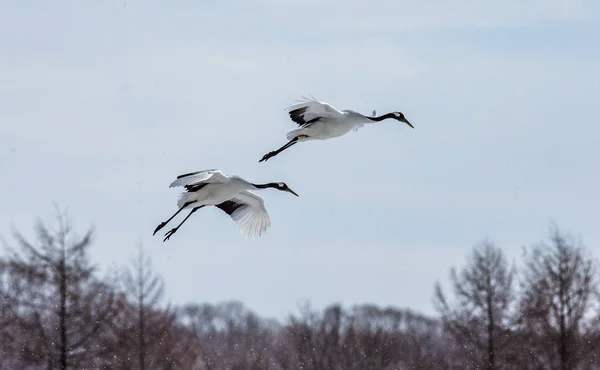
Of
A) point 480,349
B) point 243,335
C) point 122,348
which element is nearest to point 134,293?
point 122,348

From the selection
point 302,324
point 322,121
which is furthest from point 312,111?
point 302,324

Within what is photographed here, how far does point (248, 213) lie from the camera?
27547 millimetres

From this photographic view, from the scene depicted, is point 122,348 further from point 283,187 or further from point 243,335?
point 243,335

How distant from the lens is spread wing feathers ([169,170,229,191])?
23953mm

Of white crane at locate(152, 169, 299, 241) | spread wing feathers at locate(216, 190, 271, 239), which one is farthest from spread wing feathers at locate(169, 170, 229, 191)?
spread wing feathers at locate(216, 190, 271, 239)

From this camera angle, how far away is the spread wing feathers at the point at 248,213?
2736cm

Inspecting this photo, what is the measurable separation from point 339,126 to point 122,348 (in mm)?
13592

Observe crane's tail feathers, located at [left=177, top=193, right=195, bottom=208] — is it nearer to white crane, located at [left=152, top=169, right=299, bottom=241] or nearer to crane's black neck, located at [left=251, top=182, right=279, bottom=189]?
white crane, located at [left=152, top=169, right=299, bottom=241]

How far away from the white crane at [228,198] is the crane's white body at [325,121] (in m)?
1.36

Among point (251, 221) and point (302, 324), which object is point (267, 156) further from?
point (302, 324)

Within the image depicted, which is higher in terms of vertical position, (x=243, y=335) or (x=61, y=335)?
(x=243, y=335)

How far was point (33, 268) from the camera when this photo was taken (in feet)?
113

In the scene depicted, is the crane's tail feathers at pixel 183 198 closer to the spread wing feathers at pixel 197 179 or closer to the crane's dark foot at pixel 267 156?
the spread wing feathers at pixel 197 179

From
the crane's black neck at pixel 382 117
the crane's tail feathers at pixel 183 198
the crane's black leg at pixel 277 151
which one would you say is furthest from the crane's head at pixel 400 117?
the crane's tail feathers at pixel 183 198
